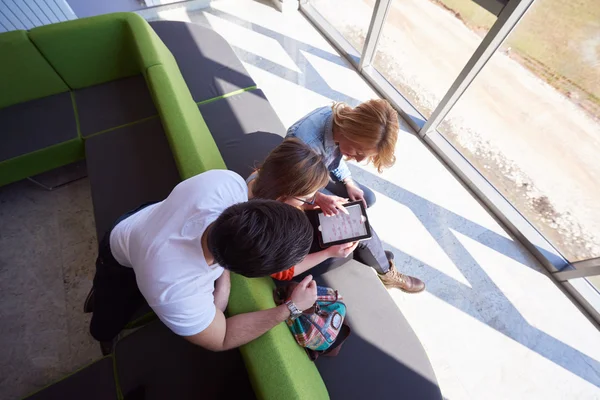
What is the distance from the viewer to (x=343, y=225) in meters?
1.39

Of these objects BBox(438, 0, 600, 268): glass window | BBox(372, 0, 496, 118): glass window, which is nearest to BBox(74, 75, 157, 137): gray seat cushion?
BBox(372, 0, 496, 118): glass window

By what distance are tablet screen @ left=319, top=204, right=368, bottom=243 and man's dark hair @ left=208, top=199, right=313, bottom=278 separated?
1.77 feet

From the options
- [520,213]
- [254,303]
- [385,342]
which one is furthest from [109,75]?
[520,213]

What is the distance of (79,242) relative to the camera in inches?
80.9

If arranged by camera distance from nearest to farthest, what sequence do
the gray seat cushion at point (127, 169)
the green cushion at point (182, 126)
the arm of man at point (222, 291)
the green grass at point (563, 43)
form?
the arm of man at point (222, 291), the green cushion at point (182, 126), the green grass at point (563, 43), the gray seat cushion at point (127, 169)

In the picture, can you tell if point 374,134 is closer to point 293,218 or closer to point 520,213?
point 293,218

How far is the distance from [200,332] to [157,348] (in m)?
0.60

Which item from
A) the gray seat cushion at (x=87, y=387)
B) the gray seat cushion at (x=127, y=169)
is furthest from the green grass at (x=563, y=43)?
the gray seat cushion at (x=87, y=387)

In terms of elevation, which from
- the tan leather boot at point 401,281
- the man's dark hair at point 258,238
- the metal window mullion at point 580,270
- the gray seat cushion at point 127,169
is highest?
the man's dark hair at point 258,238

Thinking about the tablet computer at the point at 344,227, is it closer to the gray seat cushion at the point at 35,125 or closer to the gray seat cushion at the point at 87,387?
the gray seat cushion at the point at 87,387

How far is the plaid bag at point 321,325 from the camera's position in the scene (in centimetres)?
122

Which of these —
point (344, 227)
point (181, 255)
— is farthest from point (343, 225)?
point (181, 255)

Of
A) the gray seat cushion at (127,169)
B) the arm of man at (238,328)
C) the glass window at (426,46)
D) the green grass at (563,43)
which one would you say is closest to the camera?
the arm of man at (238,328)

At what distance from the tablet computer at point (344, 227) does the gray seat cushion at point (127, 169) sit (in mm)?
1029
